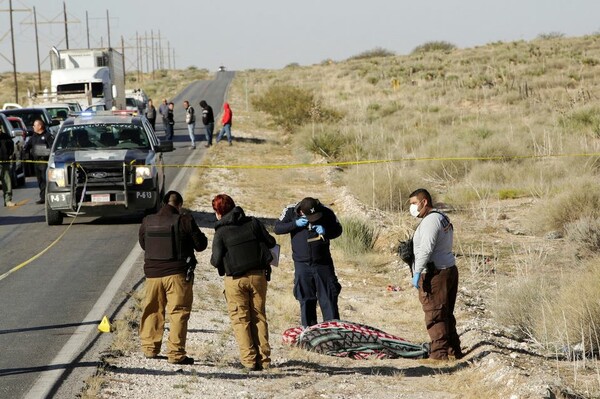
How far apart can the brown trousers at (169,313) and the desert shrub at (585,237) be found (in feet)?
24.9

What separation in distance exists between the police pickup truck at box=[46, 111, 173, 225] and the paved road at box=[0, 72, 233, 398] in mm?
495

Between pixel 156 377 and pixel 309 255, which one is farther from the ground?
pixel 309 255

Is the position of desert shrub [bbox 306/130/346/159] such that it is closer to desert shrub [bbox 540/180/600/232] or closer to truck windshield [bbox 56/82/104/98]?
desert shrub [bbox 540/180/600/232]

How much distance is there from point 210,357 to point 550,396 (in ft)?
10.8

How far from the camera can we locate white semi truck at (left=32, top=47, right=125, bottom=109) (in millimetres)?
39812

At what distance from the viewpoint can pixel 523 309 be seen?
36.4ft

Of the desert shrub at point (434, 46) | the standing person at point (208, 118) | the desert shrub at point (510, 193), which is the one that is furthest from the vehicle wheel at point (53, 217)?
the desert shrub at point (434, 46)

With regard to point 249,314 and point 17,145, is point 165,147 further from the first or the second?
Result: point 17,145

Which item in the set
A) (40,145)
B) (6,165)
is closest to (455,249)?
(40,145)

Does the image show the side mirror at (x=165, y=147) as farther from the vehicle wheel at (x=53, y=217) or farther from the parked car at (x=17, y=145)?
the parked car at (x=17, y=145)

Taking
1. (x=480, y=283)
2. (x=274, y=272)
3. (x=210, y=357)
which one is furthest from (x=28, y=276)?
(x=480, y=283)

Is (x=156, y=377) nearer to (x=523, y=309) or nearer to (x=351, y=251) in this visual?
(x=523, y=309)

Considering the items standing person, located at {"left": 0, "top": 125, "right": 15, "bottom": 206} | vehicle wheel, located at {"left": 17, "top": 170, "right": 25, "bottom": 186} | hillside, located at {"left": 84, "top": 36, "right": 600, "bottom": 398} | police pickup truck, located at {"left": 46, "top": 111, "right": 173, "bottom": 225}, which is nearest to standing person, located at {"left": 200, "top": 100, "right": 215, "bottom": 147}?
hillside, located at {"left": 84, "top": 36, "right": 600, "bottom": 398}

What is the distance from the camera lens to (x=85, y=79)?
40.4m
